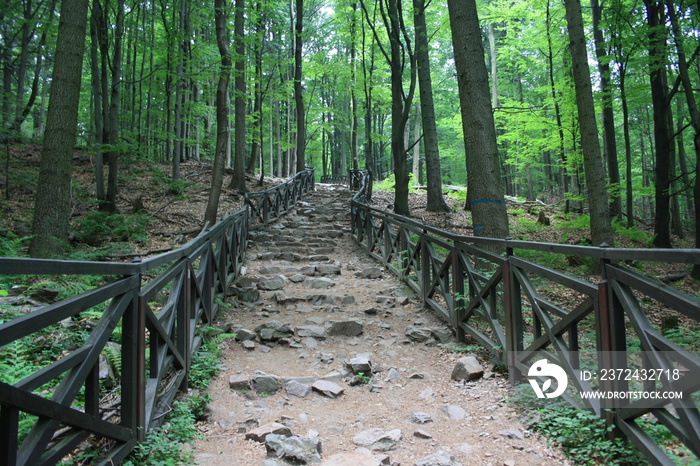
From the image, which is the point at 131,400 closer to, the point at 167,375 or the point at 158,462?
the point at 158,462

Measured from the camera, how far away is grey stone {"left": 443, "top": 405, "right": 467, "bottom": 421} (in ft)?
10.9

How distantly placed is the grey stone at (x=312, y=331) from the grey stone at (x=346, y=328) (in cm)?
10

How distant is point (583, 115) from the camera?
24.5 ft

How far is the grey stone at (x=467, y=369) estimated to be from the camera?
3902 mm

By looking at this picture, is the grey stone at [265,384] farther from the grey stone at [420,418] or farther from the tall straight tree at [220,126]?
the tall straight tree at [220,126]

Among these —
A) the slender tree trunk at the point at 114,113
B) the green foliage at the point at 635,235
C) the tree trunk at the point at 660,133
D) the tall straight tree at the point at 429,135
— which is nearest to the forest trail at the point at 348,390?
the slender tree trunk at the point at 114,113

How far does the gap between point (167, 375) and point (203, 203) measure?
10.8 metres

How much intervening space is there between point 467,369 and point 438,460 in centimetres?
146

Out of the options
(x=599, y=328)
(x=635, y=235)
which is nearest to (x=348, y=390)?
(x=599, y=328)

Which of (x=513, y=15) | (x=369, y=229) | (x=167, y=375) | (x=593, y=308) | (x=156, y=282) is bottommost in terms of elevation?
(x=167, y=375)

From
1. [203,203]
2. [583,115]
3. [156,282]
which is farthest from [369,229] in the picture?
[156,282]

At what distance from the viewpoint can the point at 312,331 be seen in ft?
17.3

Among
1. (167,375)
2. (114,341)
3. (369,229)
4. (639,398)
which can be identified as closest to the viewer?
(639,398)

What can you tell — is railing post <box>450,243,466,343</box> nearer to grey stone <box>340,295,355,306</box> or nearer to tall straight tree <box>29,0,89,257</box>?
grey stone <box>340,295,355,306</box>
